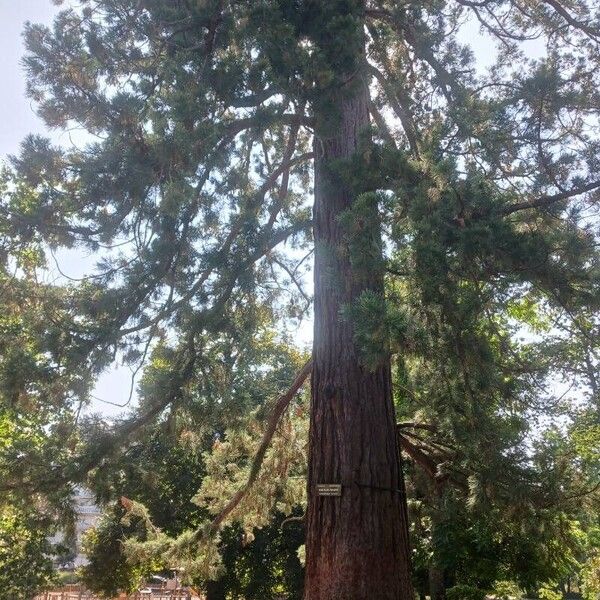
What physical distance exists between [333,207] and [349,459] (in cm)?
209

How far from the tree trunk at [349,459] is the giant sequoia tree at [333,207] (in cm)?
1

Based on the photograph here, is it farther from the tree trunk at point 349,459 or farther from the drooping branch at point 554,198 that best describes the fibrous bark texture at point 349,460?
the drooping branch at point 554,198

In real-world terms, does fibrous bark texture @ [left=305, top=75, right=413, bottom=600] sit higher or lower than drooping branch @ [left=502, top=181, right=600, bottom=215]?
lower

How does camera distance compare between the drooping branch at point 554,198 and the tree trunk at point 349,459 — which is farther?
the drooping branch at point 554,198

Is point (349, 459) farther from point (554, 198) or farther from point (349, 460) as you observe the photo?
point (554, 198)

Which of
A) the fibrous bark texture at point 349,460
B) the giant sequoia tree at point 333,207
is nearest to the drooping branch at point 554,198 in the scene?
the giant sequoia tree at point 333,207

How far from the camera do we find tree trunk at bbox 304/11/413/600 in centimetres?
377

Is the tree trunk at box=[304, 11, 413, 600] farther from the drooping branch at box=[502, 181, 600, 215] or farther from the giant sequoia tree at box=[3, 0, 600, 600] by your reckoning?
the drooping branch at box=[502, 181, 600, 215]

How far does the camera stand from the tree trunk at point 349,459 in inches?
148

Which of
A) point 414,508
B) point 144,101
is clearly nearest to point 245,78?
point 144,101


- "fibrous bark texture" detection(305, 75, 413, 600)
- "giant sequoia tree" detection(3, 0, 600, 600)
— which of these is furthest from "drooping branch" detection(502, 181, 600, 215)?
Result: "fibrous bark texture" detection(305, 75, 413, 600)

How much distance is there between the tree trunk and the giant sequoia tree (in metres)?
0.01

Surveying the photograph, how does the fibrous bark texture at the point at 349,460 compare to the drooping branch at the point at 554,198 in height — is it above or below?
below

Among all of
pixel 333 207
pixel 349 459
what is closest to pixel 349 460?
pixel 349 459
